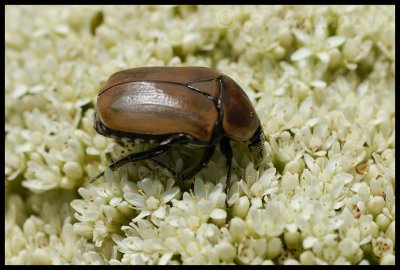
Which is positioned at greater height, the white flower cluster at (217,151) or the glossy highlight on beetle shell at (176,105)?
the glossy highlight on beetle shell at (176,105)

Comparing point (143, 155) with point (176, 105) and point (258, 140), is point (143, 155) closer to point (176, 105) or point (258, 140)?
point (176, 105)

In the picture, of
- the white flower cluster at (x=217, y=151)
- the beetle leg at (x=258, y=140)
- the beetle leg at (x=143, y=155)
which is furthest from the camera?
the beetle leg at (x=258, y=140)

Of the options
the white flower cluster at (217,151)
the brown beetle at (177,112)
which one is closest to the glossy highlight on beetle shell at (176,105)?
the brown beetle at (177,112)

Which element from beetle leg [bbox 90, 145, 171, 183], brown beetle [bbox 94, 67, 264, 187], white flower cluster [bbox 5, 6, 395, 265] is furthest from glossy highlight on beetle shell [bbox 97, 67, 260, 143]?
white flower cluster [bbox 5, 6, 395, 265]

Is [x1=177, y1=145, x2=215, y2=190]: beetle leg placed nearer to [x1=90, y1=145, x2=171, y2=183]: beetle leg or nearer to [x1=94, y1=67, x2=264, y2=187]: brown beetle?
[x1=94, y1=67, x2=264, y2=187]: brown beetle

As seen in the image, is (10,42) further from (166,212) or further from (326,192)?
(326,192)

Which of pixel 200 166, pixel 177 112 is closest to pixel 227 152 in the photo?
pixel 200 166

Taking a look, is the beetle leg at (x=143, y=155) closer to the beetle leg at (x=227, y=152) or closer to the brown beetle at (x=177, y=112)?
the brown beetle at (x=177, y=112)

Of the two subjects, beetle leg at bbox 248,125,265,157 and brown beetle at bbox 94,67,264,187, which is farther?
beetle leg at bbox 248,125,265,157
